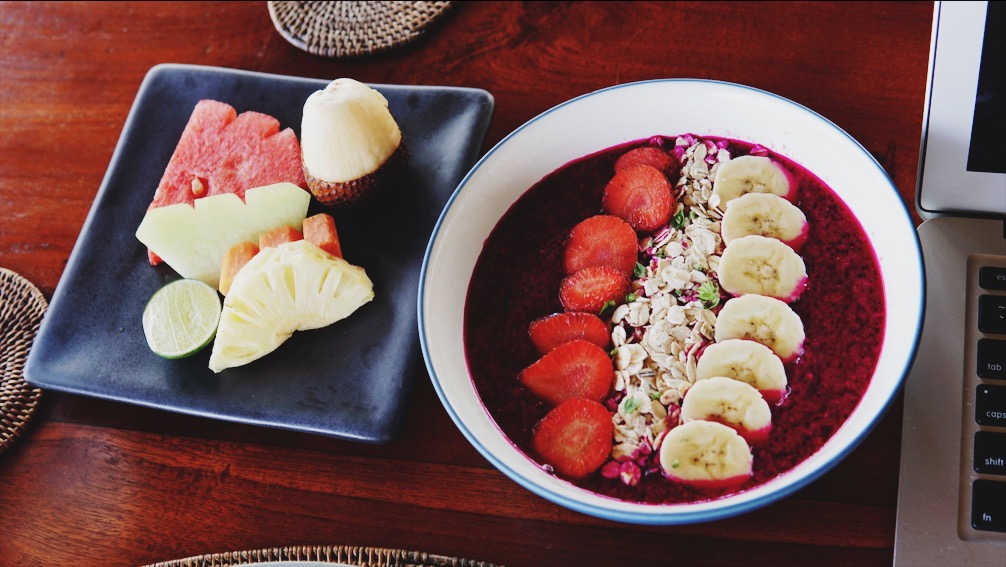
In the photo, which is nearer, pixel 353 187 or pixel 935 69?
pixel 935 69

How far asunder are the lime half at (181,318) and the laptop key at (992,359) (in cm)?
91

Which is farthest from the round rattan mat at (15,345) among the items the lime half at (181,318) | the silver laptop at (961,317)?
the silver laptop at (961,317)

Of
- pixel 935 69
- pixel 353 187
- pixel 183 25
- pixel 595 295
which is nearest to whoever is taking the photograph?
pixel 935 69

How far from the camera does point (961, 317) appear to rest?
895mm

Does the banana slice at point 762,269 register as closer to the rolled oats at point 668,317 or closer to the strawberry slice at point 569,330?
the rolled oats at point 668,317

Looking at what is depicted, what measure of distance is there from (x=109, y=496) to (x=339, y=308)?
14.7 inches

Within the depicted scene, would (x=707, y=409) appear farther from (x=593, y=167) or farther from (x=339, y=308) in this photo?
(x=339, y=308)

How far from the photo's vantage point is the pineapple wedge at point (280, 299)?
1.03 meters

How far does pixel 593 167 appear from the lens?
1073mm

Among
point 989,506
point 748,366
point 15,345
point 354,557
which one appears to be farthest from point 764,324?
point 15,345

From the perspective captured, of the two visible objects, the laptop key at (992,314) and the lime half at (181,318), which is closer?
the laptop key at (992,314)

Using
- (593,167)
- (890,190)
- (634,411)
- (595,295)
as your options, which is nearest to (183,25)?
(593,167)

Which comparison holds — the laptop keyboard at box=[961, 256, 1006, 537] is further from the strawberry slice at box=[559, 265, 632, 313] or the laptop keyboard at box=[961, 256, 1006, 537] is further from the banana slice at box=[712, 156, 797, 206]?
the strawberry slice at box=[559, 265, 632, 313]

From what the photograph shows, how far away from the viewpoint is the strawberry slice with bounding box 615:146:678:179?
105 centimetres
